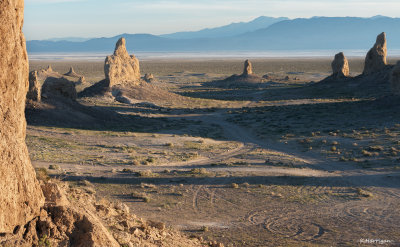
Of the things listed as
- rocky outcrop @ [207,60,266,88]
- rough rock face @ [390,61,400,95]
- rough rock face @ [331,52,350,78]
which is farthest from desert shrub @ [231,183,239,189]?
rocky outcrop @ [207,60,266,88]

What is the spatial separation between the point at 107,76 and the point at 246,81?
34.5 metres

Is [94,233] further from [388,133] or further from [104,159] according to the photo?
[388,133]

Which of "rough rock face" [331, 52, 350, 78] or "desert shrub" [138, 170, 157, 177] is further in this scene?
"rough rock face" [331, 52, 350, 78]

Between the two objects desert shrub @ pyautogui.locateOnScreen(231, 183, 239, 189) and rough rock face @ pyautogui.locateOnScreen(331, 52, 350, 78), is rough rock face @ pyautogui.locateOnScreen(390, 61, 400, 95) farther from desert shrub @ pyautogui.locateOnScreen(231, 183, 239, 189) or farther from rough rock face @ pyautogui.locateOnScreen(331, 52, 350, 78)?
desert shrub @ pyautogui.locateOnScreen(231, 183, 239, 189)

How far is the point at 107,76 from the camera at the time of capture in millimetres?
48250

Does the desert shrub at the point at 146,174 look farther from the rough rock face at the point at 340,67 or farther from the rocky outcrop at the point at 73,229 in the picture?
the rough rock face at the point at 340,67

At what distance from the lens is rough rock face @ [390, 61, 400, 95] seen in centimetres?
3851

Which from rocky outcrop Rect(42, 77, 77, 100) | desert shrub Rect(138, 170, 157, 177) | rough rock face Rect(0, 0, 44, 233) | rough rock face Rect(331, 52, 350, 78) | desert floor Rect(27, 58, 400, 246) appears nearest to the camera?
rough rock face Rect(0, 0, 44, 233)

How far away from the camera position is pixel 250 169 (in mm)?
21703

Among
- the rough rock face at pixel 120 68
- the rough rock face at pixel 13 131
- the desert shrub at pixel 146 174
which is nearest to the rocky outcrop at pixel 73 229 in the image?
the rough rock face at pixel 13 131

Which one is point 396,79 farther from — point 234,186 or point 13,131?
point 13,131

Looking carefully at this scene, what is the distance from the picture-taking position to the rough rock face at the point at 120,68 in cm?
4809

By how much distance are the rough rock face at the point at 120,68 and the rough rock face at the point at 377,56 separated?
28.0 meters

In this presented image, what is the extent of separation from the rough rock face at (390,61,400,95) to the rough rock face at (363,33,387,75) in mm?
17924
